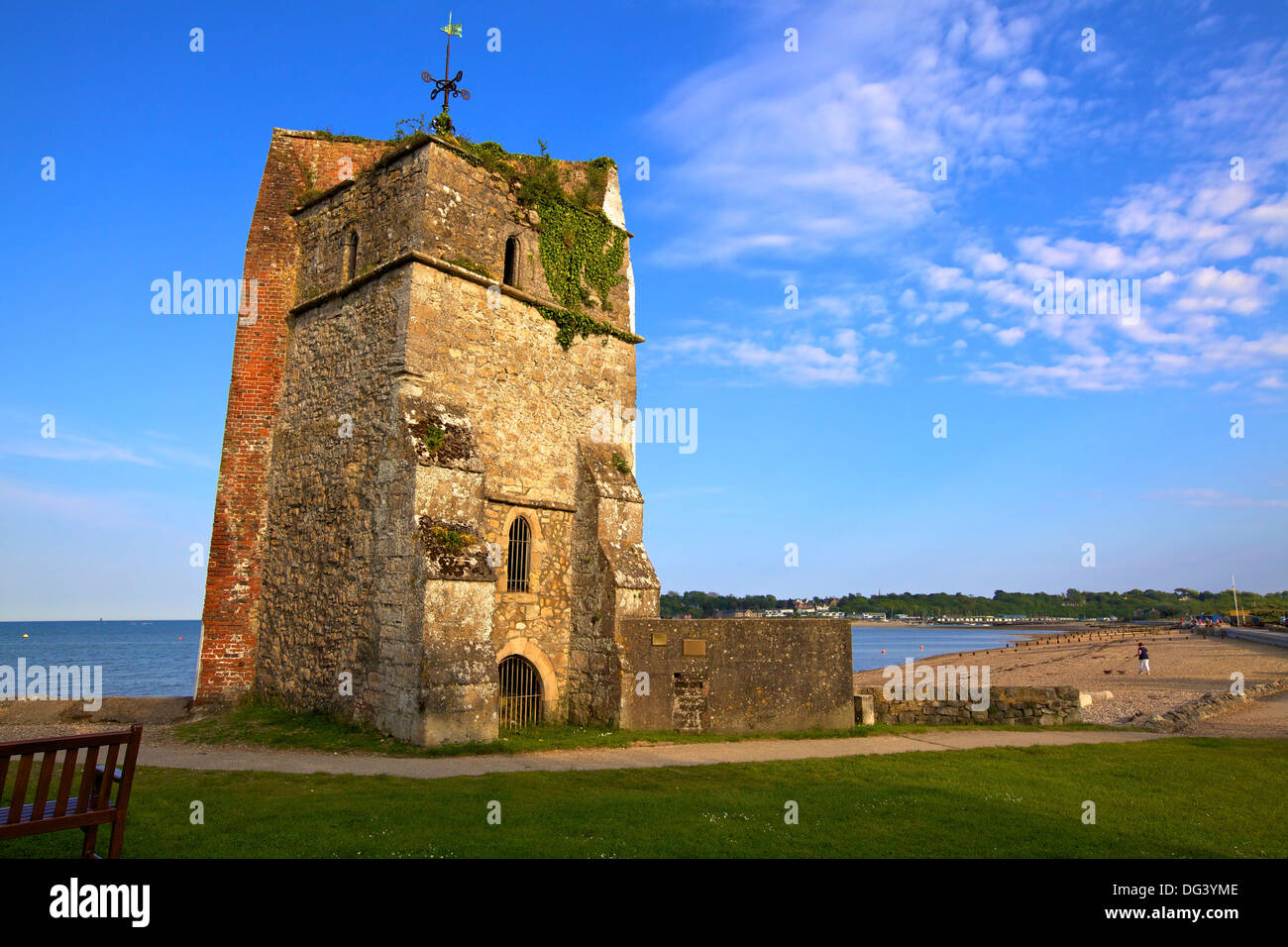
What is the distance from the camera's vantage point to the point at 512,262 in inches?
598

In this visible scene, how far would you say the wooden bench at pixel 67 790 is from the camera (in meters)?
4.66

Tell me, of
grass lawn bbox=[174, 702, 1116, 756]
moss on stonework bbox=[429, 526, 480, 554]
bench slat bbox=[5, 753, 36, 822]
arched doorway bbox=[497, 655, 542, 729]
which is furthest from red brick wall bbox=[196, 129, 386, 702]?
bench slat bbox=[5, 753, 36, 822]

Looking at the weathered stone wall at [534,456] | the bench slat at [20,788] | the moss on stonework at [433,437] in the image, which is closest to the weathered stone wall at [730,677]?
the weathered stone wall at [534,456]

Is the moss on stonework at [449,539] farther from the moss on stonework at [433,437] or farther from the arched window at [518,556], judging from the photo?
the arched window at [518,556]

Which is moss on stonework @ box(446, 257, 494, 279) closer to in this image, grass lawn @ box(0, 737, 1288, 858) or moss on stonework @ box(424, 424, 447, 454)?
moss on stonework @ box(424, 424, 447, 454)

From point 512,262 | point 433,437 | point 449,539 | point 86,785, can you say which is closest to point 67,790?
point 86,785

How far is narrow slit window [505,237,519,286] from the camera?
15.0 meters

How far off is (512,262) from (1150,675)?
30.2 meters

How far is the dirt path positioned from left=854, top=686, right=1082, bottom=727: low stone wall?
56.5 inches

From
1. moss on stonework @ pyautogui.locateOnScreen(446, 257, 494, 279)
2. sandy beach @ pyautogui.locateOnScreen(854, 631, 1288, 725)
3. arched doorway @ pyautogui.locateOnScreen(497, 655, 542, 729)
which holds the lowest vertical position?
sandy beach @ pyautogui.locateOnScreen(854, 631, 1288, 725)

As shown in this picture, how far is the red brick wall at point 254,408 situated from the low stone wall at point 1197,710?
18.0m

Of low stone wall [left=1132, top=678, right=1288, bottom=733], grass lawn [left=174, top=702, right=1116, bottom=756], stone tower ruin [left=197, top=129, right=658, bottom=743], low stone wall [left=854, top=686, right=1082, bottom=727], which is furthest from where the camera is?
low stone wall [left=854, top=686, right=1082, bottom=727]
